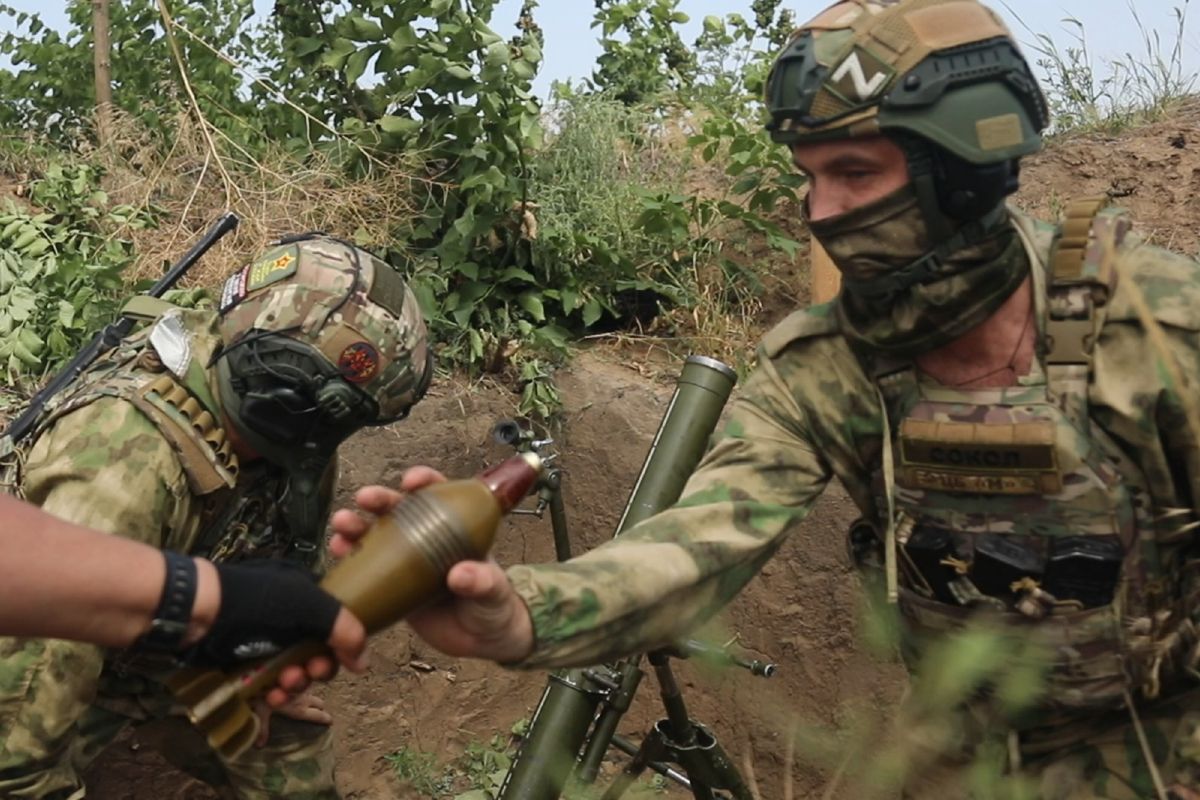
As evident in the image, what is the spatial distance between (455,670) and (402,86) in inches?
104

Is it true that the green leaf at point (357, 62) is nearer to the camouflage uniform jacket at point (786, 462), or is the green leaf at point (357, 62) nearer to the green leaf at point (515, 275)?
the green leaf at point (515, 275)

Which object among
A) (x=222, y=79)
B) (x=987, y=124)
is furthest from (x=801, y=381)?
(x=222, y=79)

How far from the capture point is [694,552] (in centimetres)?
250

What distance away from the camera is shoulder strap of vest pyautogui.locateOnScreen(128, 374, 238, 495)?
3479 mm

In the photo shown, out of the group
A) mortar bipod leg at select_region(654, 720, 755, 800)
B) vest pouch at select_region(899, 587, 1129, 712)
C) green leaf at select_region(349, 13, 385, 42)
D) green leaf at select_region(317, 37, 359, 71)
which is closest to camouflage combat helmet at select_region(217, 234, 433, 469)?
mortar bipod leg at select_region(654, 720, 755, 800)

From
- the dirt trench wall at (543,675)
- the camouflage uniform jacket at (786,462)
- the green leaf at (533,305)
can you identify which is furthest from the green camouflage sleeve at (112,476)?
the green leaf at (533,305)

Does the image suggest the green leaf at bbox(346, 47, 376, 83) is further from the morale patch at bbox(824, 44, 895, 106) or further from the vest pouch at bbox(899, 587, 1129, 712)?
the vest pouch at bbox(899, 587, 1129, 712)

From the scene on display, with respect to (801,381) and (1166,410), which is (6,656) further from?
(1166,410)

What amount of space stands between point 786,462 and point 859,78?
2.61ft

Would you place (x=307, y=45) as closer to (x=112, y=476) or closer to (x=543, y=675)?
(x=543, y=675)

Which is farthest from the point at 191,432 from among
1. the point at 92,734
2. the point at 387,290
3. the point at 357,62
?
the point at 357,62

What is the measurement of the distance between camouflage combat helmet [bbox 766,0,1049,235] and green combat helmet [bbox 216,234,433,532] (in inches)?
60.2

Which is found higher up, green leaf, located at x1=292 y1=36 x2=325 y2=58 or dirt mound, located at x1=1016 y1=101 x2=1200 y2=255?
green leaf, located at x1=292 y1=36 x2=325 y2=58

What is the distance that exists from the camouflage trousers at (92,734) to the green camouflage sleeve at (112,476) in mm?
337
